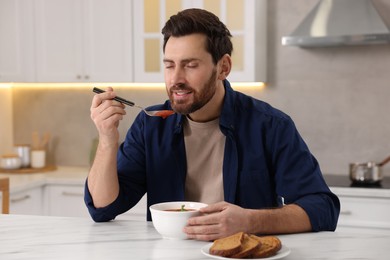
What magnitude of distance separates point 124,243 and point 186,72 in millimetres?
585

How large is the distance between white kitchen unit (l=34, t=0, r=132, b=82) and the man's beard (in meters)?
1.99

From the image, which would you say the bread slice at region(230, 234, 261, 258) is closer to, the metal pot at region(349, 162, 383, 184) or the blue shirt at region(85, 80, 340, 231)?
the blue shirt at region(85, 80, 340, 231)

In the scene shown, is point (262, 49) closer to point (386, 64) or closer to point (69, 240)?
point (386, 64)

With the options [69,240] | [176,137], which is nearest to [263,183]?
[176,137]

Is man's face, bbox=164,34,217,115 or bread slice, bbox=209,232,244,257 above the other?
man's face, bbox=164,34,217,115

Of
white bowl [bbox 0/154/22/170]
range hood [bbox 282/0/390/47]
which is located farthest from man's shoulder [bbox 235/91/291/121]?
white bowl [bbox 0/154/22/170]

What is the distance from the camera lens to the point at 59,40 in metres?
4.02

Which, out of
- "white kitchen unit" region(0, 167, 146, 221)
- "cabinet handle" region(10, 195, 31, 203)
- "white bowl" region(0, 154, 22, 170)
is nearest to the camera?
"cabinet handle" region(10, 195, 31, 203)

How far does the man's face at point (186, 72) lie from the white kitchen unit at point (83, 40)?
6.63ft

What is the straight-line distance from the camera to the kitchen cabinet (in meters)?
3.64

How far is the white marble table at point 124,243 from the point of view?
1.45m

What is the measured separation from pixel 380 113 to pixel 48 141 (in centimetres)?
240

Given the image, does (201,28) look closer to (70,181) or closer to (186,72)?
(186,72)

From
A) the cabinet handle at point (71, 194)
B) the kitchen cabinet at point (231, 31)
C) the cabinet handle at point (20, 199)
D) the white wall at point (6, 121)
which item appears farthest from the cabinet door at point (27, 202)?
the kitchen cabinet at point (231, 31)
